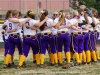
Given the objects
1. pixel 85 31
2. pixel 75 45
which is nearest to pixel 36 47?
pixel 75 45

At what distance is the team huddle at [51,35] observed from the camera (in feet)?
35.4

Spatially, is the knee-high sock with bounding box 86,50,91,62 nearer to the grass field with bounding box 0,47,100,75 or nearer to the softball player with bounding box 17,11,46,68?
the grass field with bounding box 0,47,100,75

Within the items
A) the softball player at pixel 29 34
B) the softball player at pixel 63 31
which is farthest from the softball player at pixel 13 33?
the softball player at pixel 63 31

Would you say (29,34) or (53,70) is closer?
(53,70)

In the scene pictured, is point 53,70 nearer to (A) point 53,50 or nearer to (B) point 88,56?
(A) point 53,50

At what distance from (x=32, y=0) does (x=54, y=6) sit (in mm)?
4268

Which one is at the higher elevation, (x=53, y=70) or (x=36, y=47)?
(x=36, y=47)

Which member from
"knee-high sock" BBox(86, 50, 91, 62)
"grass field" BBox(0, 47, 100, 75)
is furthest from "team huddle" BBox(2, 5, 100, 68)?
"grass field" BBox(0, 47, 100, 75)

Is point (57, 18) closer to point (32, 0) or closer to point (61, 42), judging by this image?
point (61, 42)

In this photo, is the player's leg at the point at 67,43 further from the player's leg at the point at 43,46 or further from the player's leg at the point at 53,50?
the player's leg at the point at 43,46

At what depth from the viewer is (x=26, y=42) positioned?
1077 cm

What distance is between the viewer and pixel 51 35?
11102 millimetres

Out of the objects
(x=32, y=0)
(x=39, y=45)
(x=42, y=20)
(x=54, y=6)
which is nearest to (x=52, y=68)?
(x=39, y=45)

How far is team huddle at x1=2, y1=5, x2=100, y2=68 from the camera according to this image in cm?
1080
